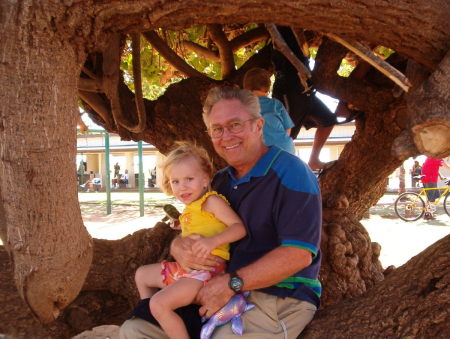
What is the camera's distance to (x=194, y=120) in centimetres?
507

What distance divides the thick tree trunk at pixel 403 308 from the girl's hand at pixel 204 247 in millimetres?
670

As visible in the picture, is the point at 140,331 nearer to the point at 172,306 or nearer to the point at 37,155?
the point at 172,306

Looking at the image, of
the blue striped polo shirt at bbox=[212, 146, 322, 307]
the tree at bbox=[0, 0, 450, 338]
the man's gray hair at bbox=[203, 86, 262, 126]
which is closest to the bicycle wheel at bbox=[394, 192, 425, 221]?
the tree at bbox=[0, 0, 450, 338]

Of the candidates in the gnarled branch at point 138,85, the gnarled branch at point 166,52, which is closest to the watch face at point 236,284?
the gnarled branch at point 138,85

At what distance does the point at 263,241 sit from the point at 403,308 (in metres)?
0.78

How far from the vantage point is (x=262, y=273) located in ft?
7.69

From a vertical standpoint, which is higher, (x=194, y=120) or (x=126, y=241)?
(x=194, y=120)

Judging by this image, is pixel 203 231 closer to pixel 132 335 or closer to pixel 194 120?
pixel 132 335

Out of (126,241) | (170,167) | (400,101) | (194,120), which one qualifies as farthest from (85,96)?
(400,101)

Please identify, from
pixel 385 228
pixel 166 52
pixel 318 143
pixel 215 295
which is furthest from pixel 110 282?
pixel 385 228

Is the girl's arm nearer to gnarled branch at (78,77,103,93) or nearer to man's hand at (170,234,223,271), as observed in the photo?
man's hand at (170,234,223,271)

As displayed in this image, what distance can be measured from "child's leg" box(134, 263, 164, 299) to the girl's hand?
382 millimetres

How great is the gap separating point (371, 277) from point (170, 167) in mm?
2378

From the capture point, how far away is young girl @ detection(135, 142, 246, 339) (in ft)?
8.12
